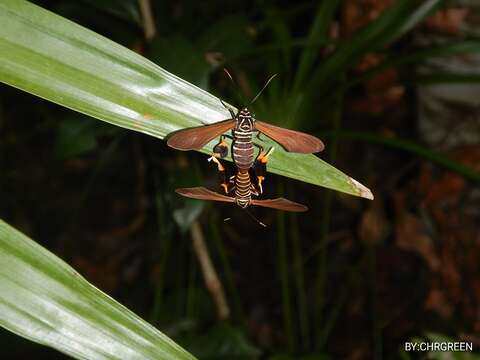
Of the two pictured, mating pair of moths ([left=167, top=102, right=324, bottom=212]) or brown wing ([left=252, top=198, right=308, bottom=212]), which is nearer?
mating pair of moths ([left=167, top=102, right=324, bottom=212])

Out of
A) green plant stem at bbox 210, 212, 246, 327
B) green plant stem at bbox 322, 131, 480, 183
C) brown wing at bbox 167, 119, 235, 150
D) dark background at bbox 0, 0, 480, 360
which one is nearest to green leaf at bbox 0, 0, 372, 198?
brown wing at bbox 167, 119, 235, 150

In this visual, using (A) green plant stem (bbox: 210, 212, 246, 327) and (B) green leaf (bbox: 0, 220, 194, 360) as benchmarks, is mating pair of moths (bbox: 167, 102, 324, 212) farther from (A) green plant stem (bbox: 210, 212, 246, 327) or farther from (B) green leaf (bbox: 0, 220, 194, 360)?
(A) green plant stem (bbox: 210, 212, 246, 327)

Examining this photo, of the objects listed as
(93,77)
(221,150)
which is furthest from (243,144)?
(93,77)

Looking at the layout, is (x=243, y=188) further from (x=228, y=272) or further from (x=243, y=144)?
(x=228, y=272)

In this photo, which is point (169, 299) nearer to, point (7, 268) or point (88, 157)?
point (88, 157)

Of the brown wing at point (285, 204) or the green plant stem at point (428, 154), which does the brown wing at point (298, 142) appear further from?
the green plant stem at point (428, 154)

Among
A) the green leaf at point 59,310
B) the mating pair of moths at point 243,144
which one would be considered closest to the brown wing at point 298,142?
the mating pair of moths at point 243,144
